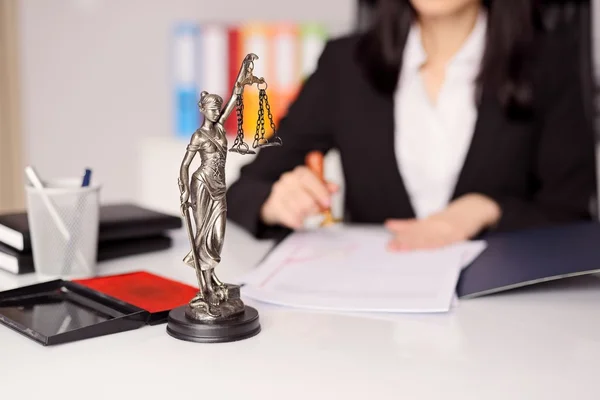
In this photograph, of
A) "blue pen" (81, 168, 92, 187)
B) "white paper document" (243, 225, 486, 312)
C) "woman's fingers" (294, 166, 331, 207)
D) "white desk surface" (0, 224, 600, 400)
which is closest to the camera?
"white desk surface" (0, 224, 600, 400)

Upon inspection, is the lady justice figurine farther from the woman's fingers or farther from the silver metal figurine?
the woman's fingers

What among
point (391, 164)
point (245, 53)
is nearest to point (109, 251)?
point (391, 164)

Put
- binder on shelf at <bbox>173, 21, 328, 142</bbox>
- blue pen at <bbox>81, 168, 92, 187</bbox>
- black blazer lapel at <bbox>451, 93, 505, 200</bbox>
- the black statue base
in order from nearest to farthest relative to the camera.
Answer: the black statue base → blue pen at <bbox>81, 168, 92, 187</bbox> → black blazer lapel at <bbox>451, 93, 505, 200</bbox> → binder on shelf at <bbox>173, 21, 328, 142</bbox>

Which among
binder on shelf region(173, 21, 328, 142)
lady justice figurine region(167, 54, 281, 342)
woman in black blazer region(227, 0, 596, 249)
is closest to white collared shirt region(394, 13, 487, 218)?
woman in black blazer region(227, 0, 596, 249)

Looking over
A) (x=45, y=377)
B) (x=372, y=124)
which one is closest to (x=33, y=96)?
(x=372, y=124)

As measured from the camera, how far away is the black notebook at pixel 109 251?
96 centimetres

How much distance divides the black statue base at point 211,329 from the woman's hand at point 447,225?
43 centimetres

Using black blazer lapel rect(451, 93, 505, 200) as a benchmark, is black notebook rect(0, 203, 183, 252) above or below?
below

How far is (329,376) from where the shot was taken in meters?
0.63

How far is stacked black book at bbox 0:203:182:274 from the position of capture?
96 centimetres

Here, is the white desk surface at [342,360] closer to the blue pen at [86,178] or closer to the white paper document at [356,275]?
the white paper document at [356,275]

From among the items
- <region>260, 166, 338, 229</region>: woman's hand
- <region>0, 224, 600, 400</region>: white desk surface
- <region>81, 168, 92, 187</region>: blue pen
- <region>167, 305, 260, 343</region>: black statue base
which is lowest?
<region>0, 224, 600, 400</region>: white desk surface

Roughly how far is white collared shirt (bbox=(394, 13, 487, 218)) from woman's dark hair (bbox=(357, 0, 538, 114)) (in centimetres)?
3

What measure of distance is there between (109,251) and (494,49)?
889 mm
